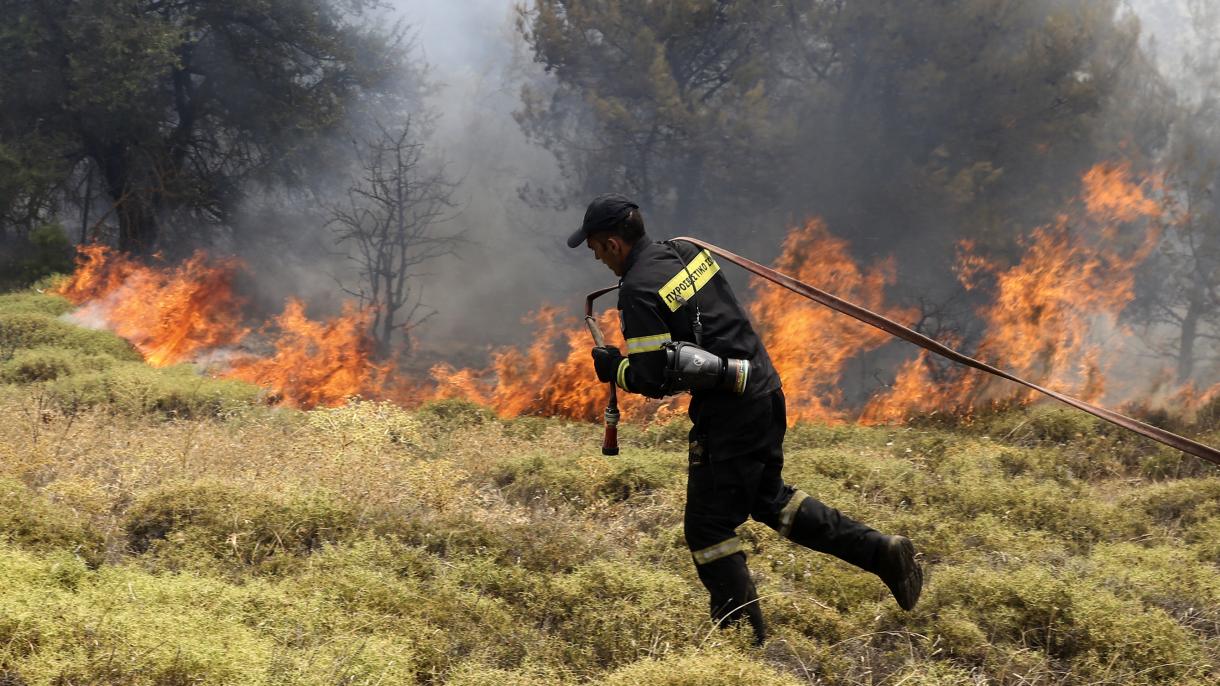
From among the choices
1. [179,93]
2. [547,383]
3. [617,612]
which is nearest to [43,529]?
[617,612]

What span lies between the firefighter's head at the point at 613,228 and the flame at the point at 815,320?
6.49 meters

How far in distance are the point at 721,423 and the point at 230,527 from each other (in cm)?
247

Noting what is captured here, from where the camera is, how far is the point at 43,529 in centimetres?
430

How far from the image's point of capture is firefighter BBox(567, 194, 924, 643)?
376cm

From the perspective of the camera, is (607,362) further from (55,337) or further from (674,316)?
(55,337)

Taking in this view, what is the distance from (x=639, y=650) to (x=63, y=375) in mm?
7770

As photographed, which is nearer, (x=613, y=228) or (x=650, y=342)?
(x=650, y=342)

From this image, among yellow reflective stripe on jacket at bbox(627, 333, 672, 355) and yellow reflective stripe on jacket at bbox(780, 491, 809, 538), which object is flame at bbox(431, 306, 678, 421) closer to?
yellow reflective stripe on jacket at bbox(780, 491, 809, 538)

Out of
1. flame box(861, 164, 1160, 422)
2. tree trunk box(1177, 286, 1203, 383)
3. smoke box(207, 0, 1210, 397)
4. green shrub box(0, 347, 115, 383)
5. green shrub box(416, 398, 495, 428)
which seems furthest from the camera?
smoke box(207, 0, 1210, 397)

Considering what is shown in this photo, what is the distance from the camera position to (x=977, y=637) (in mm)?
3934

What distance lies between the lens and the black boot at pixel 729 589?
3779mm

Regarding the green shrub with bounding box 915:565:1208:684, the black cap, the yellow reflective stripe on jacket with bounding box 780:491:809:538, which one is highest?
the black cap

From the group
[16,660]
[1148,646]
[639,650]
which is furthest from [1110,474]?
[16,660]

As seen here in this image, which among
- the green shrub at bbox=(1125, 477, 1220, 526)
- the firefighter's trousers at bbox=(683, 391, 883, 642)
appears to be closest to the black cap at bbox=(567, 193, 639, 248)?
the firefighter's trousers at bbox=(683, 391, 883, 642)
